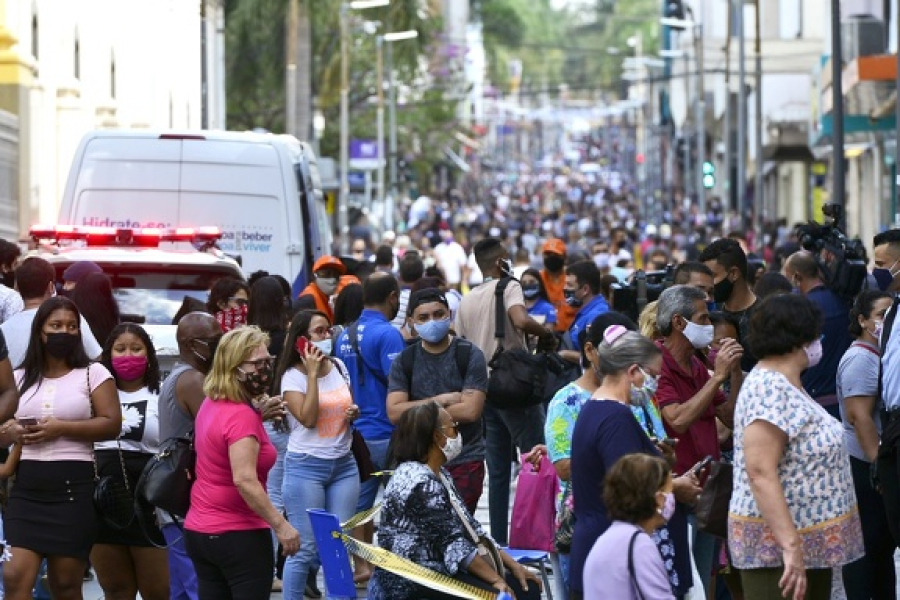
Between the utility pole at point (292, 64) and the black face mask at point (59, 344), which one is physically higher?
the utility pole at point (292, 64)

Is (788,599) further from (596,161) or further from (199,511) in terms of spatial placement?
(596,161)

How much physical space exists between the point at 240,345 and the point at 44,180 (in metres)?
21.3

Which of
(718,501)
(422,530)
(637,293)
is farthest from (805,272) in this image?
(422,530)

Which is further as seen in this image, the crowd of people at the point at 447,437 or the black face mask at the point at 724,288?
the black face mask at the point at 724,288

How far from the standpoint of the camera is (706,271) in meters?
11.7

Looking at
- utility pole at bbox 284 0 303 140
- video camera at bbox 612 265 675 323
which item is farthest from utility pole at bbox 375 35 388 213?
video camera at bbox 612 265 675 323

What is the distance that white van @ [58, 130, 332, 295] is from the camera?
18875 millimetres

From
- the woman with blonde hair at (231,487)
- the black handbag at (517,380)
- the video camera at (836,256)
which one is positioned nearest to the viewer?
the woman with blonde hair at (231,487)

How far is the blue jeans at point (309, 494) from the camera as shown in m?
10.8

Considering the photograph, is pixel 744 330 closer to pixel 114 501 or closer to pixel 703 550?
pixel 703 550

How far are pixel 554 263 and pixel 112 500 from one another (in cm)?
839

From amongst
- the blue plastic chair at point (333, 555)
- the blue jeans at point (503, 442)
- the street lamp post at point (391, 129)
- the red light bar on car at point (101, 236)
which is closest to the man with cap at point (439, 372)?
the blue jeans at point (503, 442)

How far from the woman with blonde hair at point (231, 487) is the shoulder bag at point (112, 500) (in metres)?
0.81

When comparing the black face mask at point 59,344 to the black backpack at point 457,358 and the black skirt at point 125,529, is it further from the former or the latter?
the black backpack at point 457,358
